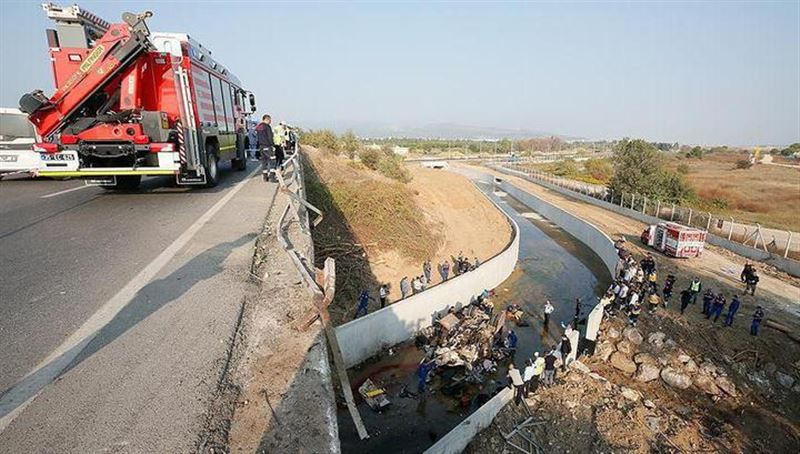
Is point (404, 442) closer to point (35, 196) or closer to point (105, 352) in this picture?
point (105, 352)

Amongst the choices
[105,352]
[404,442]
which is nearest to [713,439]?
[404,442]

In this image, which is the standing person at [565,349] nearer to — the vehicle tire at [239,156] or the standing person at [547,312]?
the standing person at [547,312]

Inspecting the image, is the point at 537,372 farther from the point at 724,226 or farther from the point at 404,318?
the point at 724,226

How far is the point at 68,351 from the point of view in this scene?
3.72 meters

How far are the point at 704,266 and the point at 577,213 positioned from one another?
14.5 m

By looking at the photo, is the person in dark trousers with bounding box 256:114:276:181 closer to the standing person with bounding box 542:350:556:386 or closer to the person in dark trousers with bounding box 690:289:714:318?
the standing person with bounding box 542:350:556:386

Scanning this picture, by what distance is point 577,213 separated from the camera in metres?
34.7

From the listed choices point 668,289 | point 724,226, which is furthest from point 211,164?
point 724,226

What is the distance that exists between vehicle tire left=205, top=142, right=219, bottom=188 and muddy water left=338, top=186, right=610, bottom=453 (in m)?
6.91

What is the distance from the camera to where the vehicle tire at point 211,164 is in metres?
11.2

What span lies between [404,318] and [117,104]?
10.1 metres

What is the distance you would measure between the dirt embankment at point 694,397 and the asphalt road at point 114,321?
7.74 m

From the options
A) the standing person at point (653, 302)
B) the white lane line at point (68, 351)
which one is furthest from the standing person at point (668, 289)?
the white lane line at point (68, 351)

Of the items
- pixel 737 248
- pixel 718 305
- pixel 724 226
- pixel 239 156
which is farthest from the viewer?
pixel 724 226
